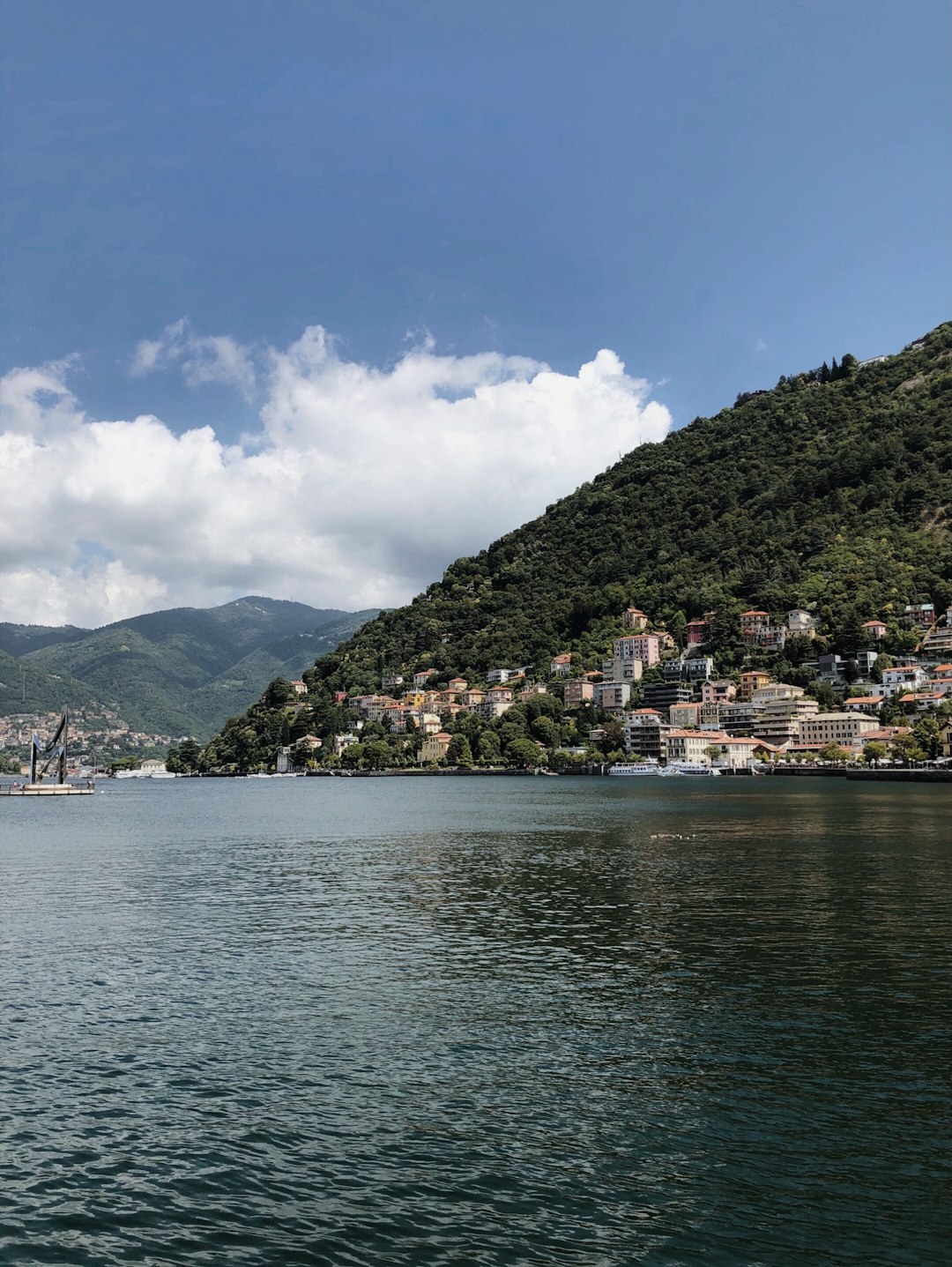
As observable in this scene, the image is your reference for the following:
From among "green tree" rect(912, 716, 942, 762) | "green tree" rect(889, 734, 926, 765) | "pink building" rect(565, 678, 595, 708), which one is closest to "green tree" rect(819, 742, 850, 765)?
"green tree" rect(889, 734, 926, 765)

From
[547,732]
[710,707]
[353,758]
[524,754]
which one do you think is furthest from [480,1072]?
[353,758]

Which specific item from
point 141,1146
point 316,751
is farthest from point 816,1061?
point 316,751

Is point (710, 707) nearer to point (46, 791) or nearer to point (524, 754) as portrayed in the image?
point (524, 754)

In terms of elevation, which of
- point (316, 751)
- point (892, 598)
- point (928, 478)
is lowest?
point (316, 751)

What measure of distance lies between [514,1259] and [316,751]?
18874cm

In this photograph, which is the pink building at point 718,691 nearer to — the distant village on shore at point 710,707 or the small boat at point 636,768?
the distant village on shore at point 710,707

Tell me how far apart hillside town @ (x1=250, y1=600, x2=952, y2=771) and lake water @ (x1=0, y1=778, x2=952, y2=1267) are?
386 feet

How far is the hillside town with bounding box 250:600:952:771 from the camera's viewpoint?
152 m

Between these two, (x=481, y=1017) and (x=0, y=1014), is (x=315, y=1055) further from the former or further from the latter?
(x=0, y=1014)

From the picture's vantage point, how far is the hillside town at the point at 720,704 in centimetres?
15200

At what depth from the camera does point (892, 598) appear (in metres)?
172

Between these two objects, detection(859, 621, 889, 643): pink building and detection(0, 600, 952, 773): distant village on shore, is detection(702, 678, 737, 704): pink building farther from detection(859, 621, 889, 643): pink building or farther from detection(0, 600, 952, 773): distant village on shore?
detection(859, 621, 889, 643): pink building

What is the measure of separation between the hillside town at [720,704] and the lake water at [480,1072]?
117630 mm

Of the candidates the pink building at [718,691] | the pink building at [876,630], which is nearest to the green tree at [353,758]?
the pink building at [718,691]
